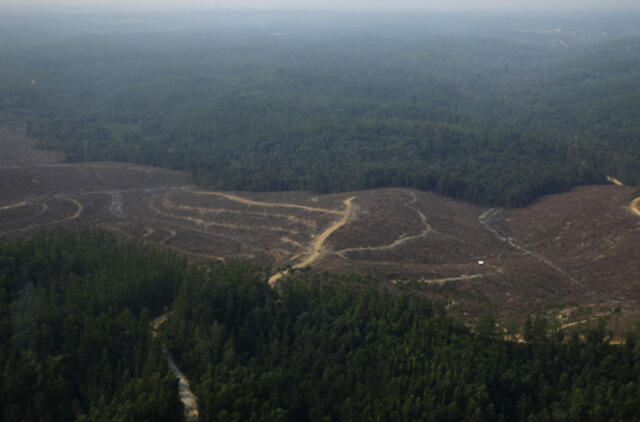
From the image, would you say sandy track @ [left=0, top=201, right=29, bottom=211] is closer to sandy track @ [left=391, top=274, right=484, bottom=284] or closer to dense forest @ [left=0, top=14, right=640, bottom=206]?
dense forest @ [left=0, top=14, right=640, bottom=206]

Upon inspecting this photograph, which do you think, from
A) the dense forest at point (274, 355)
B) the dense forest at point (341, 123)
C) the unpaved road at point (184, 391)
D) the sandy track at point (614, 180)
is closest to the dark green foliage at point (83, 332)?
the dense forest at point (274, 355)

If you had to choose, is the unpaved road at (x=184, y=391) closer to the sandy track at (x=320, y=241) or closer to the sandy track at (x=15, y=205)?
the sandy track at (x=320, y=241)

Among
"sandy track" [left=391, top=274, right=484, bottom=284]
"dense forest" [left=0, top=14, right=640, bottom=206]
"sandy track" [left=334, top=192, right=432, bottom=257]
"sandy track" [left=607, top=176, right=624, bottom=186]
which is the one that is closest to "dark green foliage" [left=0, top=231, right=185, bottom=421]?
"sandy track" [left=334, top=192, right=432, bottom=257]

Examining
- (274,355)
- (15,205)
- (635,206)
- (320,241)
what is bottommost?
(15,205)

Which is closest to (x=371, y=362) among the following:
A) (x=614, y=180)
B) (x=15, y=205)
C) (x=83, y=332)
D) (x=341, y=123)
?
(x=83, y=332)

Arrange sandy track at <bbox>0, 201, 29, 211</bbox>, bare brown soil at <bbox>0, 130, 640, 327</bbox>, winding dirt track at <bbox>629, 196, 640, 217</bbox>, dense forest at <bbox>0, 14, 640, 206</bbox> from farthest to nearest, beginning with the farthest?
1. dense forest at <bbox>0, 14, 640, 206</bbox>
2. sandy track at <bbox>0, 201, 29, 211</bbox>
3. winding dirt track at <bbox>629, 196, 640, 217</bbox>
4. bare brown soil at <bbox>0, 130, 640, 327</bbox>

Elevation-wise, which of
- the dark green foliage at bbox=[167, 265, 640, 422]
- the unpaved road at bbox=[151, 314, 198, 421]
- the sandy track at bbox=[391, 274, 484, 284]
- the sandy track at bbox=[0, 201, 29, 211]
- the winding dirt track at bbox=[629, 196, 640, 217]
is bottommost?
the sandy track at bbox=[0, 201, 29, 211]

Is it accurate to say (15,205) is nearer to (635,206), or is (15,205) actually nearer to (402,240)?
(402,240)
